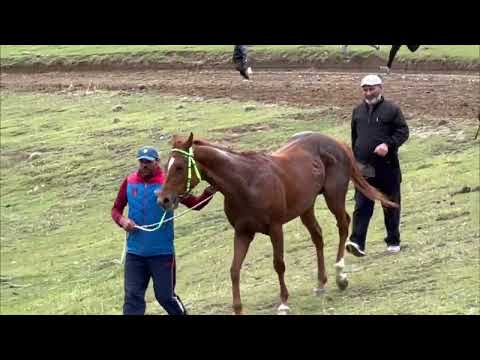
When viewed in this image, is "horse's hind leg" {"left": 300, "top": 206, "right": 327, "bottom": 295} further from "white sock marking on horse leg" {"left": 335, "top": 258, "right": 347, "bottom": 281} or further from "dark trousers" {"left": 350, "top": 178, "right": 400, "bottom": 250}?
"dark trousers" {"left": 350, "top": 178, "right": 400, "bottom": 250}

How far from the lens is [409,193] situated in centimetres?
1565

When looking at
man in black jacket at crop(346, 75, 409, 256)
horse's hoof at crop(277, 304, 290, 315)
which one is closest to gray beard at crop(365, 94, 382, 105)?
man in black jacket at crop(346, 75, 409, 256)

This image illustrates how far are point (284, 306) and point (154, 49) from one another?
2833cm

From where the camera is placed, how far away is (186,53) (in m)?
36.6

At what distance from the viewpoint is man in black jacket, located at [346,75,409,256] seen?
11.6m

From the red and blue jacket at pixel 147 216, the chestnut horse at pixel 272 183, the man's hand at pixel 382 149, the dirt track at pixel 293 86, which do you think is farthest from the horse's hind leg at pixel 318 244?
the dirt track at pixel 293 86

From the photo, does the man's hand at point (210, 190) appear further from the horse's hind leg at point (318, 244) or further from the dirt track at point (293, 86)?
the dirt track at point (293, 86)

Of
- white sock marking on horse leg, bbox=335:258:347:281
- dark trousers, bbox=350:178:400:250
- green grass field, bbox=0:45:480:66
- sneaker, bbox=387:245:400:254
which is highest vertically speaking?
dark trousers, bbox=350:178:400:250

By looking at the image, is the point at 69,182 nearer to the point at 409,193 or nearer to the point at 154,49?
the point at 409,193

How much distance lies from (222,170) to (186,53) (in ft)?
90.9

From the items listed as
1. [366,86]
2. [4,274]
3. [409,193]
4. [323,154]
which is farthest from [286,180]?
[4,274]

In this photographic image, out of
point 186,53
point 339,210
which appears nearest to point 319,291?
point 339,210

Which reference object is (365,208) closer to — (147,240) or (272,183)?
(272,183)

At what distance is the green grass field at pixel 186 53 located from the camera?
30.2 metres
